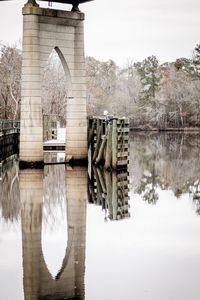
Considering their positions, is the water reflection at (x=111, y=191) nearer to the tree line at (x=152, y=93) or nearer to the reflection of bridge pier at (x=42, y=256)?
the reflection of bridge pier at (x=42, y=256)

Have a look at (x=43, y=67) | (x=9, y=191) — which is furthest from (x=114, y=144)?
(x=9, y=191)

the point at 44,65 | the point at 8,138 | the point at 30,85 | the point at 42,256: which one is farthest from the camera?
the point at 8,138

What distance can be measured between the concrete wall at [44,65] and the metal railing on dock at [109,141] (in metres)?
0.65

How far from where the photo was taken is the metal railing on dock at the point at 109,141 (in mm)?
32312

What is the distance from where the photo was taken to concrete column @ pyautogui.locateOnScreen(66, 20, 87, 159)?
3422cm

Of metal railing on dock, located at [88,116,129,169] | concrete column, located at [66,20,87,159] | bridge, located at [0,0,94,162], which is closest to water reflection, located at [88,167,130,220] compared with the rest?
metal railing on dock, located at [88,116,129,169]

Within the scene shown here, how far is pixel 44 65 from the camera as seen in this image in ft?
109

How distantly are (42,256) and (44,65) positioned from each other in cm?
2012

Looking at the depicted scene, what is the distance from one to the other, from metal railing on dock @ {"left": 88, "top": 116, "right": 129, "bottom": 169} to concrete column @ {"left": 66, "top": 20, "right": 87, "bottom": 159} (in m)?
0.70

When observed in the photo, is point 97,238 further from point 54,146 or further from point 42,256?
point 54,146

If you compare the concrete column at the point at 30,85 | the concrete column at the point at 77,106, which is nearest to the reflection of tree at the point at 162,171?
the concrete column at the point at 77,106

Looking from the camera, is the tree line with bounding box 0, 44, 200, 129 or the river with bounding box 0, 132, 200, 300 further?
the tree line with bounding box 0, 44, 200, 129

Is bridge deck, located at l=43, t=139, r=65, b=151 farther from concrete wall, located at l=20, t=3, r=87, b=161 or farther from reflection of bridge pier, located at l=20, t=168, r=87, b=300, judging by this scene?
reflection of bridge pier, located at l=20, t=168, r=87, b=300

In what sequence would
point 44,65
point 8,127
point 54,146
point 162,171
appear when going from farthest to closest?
point 8,127, point 54,146, point 162,171, point 44,65
